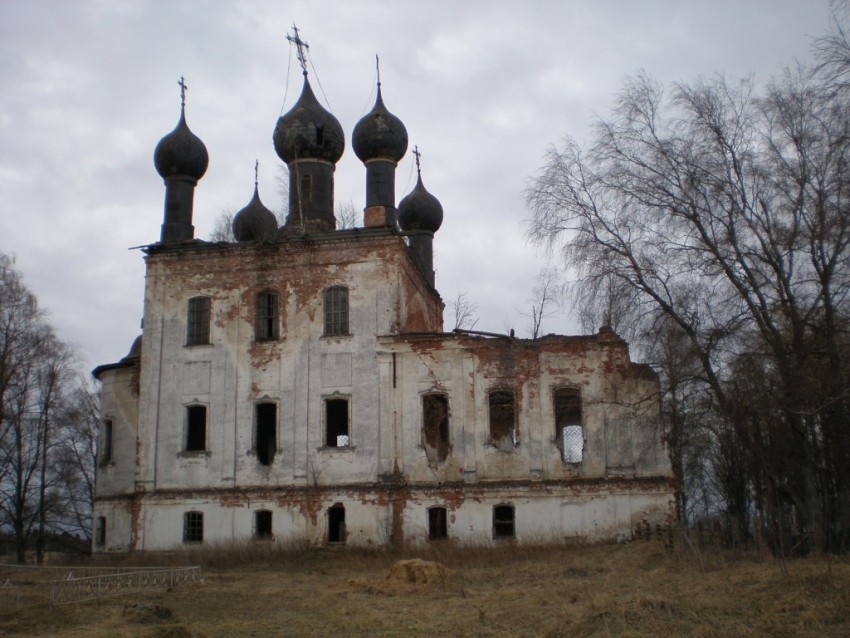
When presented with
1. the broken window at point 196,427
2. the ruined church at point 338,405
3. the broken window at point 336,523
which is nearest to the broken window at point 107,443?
the ruined church at point 338,405

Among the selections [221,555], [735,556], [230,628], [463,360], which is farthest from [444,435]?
[230,628]

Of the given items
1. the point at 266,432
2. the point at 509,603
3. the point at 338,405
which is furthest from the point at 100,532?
the point at 509,603

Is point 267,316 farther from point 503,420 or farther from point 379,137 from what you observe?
point 503,420

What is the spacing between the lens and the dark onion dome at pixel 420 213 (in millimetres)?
32062

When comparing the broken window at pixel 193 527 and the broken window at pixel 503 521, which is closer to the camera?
the broken window at pixel 503 521

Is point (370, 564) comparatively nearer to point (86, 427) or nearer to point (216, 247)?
point (216, 247)

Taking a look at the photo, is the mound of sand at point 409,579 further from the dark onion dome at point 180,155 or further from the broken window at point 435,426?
the dark onion dome at point 180,155

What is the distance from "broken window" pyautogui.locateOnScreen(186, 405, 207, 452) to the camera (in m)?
26.4

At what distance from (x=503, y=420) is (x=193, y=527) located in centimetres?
895

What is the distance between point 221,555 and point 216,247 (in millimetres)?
8539

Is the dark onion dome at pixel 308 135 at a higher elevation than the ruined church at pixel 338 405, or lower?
higher

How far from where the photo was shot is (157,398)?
26656mm

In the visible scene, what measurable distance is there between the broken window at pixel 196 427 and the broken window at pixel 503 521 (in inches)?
328

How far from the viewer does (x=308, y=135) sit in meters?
27.9
